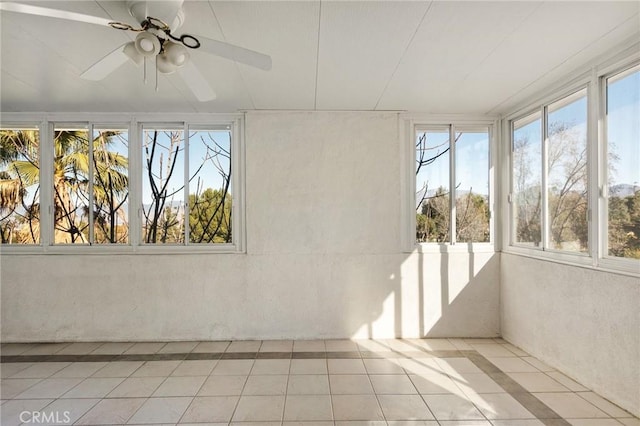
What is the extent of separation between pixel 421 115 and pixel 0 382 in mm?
4620

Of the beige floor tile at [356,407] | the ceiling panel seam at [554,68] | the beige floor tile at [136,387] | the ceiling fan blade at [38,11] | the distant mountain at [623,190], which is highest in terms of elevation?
the ceiling panel seam at [554,68]

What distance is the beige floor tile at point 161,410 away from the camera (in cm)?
233

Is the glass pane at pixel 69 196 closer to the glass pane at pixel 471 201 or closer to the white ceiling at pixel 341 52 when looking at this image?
the white ceiling at pixel 341 52

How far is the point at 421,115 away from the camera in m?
3.94

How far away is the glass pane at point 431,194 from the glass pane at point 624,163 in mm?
1583

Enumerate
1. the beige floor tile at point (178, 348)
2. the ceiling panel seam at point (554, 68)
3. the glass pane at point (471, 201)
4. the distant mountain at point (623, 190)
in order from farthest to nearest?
the glass pane at point (471, 201) → the beige floor tile at point (178, 348) → the distant mountain at point (623, 190) → the ceiling panel seam at point (554, 68)

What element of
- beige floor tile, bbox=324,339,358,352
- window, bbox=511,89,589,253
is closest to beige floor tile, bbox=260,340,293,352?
beige floor tile, bbox=324,339,358,352

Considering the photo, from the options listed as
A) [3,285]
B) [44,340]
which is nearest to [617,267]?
[44,340]

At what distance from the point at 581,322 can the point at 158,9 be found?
3.55 meters

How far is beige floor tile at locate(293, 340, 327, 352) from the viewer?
3.54 meters

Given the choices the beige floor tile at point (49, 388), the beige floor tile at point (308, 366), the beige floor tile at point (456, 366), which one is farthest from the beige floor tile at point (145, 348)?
the beige floor tile at point (456, 366)

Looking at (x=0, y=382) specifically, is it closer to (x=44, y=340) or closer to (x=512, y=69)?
(x=44, y=340)

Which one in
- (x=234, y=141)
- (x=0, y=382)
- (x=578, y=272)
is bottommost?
(x=0, y=382)

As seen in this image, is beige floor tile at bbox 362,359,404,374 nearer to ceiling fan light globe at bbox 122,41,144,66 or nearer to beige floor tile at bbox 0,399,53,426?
beige floor tile at bbox 0,399,53,426
